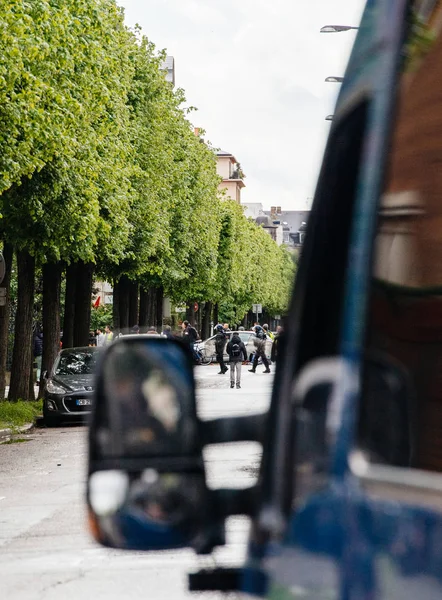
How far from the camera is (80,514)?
12.2 meters

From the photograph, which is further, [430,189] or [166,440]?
[166,440]

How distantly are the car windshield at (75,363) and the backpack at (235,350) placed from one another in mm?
12307

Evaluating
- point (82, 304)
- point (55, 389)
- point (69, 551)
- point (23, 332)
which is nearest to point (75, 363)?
point (55, 389)

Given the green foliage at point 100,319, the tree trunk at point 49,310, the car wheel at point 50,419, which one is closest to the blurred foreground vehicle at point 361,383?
the car wheel at point 50,419

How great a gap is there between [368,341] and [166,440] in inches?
17.9

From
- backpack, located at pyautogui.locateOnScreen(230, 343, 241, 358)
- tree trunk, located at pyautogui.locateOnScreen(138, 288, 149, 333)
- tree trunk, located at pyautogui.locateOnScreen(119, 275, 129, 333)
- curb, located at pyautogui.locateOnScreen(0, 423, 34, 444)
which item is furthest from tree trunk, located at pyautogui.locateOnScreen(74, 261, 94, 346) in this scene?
tree trunk, located at pyautogui.locateOnScreen(138, 288, 149, 333)

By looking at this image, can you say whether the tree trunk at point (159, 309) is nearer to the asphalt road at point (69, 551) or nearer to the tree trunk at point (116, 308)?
the tree trunk at point (116, 308)

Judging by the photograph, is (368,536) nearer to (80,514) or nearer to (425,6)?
(425,6)

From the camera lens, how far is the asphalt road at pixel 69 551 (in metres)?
7.98

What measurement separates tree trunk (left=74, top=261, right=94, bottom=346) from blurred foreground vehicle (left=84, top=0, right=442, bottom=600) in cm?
3357

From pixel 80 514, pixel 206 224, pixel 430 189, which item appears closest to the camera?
pixel 430 189

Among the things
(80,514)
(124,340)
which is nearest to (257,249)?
(80,514)

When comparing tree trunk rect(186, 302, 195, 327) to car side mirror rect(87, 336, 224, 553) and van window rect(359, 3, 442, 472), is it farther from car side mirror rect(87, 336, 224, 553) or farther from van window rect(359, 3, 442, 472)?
van window rect(359, 3, 442, 472)

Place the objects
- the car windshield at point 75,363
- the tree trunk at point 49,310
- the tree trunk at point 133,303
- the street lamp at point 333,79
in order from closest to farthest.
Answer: the street lamp at point 333,79
the car windshield at point 75,363
the tree trunk at point 49,310
the tree trunk at point 133,303
